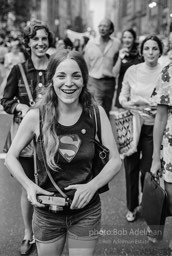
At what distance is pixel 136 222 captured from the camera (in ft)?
14.6

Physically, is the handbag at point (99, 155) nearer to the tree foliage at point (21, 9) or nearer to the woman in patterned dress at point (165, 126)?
the woman in patterned dress at point (165, 126)

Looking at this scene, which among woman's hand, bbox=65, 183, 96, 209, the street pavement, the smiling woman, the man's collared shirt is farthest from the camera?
the man's collared shirt

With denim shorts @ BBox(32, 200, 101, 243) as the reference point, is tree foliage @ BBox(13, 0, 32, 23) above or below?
below

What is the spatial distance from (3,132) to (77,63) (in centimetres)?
585

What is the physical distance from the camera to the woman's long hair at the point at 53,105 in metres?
2.41

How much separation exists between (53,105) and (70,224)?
2.29 ft

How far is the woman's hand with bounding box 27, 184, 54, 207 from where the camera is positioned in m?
2.33

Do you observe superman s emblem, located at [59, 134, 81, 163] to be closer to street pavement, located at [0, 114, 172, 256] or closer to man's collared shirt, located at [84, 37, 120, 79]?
street pavement, located at [0, 114, 172, 256]

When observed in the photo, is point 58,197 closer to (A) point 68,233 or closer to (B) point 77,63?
(A) point 68,233

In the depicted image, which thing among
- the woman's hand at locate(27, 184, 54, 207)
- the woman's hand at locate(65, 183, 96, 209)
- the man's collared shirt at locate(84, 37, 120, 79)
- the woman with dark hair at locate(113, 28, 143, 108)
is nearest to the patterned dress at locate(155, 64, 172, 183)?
the woman's hand at locate(65, 183, 96, 209)

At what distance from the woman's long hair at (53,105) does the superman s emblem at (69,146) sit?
1.4 inches

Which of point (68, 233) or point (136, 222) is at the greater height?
point (68, 233)

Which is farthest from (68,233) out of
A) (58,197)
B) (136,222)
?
(136,222)

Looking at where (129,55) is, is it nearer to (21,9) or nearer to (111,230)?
(111,230)
